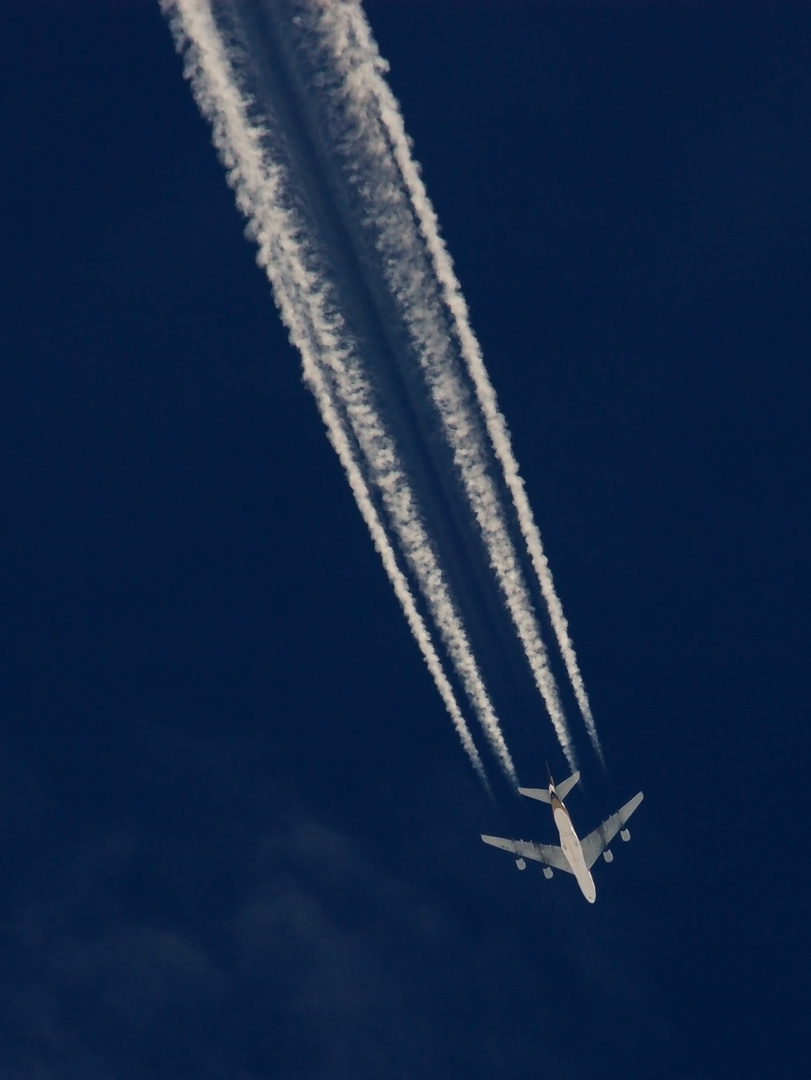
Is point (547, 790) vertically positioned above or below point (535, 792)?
below

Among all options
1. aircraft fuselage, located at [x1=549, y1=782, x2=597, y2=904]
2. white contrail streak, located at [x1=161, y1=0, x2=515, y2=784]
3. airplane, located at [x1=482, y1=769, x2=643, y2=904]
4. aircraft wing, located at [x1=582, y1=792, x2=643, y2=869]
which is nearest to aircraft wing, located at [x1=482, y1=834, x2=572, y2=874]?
airplane, located at [x1=482, y1=769, x2=643, y2=904]

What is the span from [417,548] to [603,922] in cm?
3374

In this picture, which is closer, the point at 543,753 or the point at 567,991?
the point at 543,753

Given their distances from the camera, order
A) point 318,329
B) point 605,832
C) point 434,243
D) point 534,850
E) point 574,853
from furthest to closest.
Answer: point 605,832, point 534,850, point 574,853, point 318,329, point 434,243

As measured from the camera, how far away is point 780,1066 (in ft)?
264

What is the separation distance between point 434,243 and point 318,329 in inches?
291

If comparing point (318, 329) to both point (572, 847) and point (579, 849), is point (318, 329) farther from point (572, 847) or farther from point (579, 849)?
point (579, 849)

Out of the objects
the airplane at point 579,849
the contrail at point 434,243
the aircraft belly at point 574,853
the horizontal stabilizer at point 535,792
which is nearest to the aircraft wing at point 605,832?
the airplane at point 579,849

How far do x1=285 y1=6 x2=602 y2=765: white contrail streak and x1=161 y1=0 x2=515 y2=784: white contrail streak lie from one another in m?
3.36

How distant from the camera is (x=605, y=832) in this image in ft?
255

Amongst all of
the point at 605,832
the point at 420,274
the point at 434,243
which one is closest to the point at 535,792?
the point at 605,832

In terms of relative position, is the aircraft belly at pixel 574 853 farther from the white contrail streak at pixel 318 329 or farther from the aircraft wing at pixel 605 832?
the white contrail streak at pixel 318 329

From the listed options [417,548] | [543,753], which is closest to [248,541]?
[417,548]

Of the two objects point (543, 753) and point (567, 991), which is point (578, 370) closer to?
point (543, 753)
